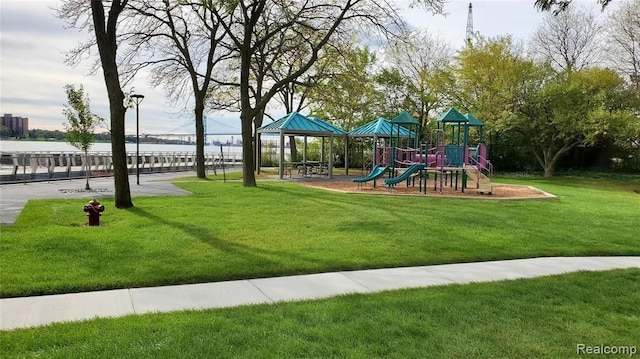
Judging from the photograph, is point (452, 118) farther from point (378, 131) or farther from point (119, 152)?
point (119, 152)

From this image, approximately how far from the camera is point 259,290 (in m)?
5.12

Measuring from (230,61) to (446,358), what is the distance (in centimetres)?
2840

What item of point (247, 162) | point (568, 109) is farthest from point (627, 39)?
point (247, 162)

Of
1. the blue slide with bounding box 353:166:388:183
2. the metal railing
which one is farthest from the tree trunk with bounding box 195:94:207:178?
the blue slide with bounding box 353:166:388:183

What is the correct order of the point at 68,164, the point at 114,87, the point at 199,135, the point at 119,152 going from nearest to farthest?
1. the point at 114,87
2. the point at 119,152
3. the point at 68,164
4. the point at 199,135

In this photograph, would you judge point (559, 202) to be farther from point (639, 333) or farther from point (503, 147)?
point (503, 147)

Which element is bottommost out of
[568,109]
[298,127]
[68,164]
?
[68,164]

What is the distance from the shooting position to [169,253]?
261 inches

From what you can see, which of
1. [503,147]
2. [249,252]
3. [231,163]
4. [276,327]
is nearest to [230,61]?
[231,163]

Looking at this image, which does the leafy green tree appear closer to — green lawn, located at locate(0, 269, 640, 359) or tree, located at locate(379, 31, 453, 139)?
tree, located at locate(379, 31, 453, 139)

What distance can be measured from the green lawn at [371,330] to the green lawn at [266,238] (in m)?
1.34

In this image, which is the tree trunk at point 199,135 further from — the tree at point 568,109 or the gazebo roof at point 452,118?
the tree at point 568,109

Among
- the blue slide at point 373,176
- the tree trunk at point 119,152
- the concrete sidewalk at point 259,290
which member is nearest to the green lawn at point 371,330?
the concrete sidewalk at point 259,290

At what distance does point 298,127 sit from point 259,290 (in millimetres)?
18273
